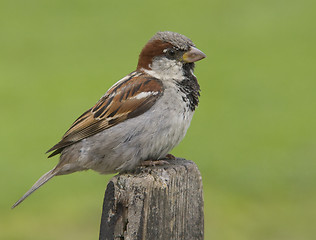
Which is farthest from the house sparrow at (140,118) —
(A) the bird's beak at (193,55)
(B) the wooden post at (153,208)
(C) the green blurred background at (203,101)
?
(C) the green blurred background at (203,101)

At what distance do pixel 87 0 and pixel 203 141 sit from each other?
5712mm

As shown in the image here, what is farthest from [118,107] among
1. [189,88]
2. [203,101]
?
[203,101]

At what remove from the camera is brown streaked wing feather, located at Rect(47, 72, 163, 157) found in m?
3.67

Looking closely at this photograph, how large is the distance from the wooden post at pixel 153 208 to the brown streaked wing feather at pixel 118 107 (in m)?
0.84

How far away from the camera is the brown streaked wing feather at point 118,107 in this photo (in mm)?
3666

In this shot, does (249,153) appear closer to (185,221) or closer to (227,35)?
(227,35)

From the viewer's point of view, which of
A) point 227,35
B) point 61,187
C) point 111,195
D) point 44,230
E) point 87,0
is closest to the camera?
point 111,195

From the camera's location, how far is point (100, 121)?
372 cm

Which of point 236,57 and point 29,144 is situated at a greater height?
point 236,57

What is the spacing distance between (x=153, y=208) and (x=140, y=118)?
1.00 meters

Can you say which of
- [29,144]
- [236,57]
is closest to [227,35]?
[236,57]

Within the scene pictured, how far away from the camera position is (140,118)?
3.62 metres

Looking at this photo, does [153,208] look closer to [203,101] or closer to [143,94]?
[143,94]

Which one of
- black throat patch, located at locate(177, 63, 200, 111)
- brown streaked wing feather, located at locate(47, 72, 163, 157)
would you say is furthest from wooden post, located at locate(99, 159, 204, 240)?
black throat patch, located at locate(177, 63, 200, 111)
